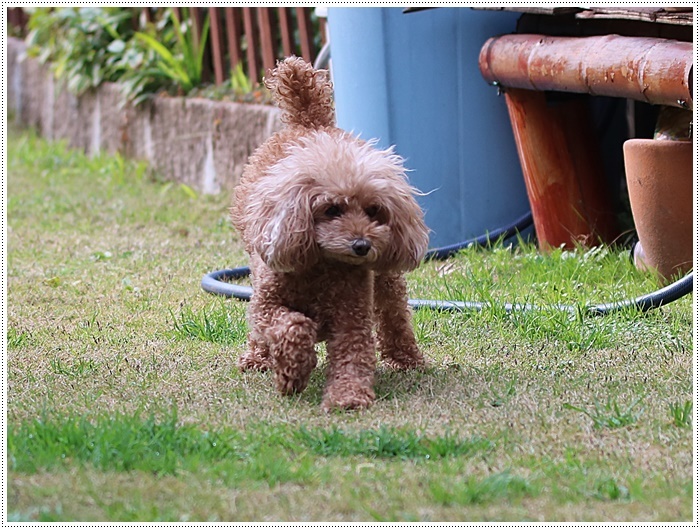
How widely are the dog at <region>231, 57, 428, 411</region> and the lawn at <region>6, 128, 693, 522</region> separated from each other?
157 mm

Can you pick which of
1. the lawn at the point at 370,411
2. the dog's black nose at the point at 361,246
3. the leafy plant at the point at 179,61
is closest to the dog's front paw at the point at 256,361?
the lawn at the point at 370,411

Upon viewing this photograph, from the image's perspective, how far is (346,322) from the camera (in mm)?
3652

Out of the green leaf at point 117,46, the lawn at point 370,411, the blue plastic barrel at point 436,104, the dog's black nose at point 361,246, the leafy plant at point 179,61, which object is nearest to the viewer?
the lawn at point 370,411

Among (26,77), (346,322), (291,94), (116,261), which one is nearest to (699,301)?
(346,322)

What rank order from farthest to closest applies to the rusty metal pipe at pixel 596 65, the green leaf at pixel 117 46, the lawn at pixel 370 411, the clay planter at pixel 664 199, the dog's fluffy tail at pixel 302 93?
1. the green leaf at pixel 117 46
2. the clay planter at pixel 664 199
3. the rusty metal pipe at pixel 596 65
4. the dog's fluffy tail at pixel 302 93
5. the lawn at pixel 370 411

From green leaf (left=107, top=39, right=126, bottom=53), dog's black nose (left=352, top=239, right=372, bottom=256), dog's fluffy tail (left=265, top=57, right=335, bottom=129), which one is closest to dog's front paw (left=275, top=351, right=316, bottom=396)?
dog's black nose (left=352, top=239, right=372, bottom=256)

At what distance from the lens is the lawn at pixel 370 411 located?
2699 millimetres

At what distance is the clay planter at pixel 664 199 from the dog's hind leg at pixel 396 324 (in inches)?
55.1

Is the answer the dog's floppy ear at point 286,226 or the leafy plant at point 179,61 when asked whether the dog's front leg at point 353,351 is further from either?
the leafy plant at point 179,61

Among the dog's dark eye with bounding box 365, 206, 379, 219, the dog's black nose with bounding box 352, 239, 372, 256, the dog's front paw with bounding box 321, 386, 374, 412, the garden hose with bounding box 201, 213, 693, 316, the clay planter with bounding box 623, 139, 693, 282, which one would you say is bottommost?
the garden hose with bounding box 201, 213, 693, 316

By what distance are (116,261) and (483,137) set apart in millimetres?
2139

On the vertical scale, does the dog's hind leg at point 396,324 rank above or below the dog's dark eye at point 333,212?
below

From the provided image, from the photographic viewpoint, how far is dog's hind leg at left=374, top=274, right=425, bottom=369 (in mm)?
4008

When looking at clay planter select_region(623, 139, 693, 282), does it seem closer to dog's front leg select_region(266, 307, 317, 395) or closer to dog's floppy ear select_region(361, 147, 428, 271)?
dog's floppy ear select_region(361, 147, 428, 271)
